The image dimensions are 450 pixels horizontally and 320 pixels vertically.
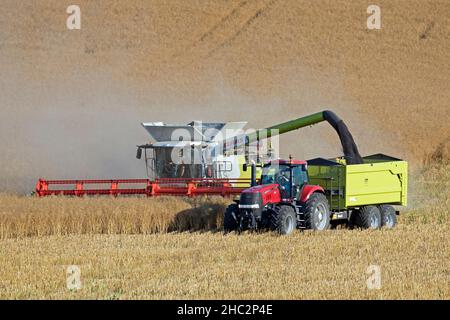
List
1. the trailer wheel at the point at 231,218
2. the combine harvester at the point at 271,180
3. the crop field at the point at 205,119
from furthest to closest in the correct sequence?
the trailer wheel at the point at 231,218, the combine harvester at the point at 271,180, the crop field at the point at 205,119

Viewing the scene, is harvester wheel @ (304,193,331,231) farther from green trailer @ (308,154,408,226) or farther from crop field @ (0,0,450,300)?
green trailer @ (308,154,408,226)

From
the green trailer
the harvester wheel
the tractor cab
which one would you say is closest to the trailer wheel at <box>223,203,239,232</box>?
the tractor cab

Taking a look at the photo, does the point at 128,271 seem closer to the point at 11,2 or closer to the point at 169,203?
the point at 169,203

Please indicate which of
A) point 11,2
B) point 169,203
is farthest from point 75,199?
point 11,2

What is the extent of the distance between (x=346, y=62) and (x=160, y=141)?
20689 millimetres

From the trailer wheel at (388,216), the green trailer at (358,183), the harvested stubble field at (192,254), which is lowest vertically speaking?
the harvested stubble field at (192,254)

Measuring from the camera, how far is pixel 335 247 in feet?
40.2

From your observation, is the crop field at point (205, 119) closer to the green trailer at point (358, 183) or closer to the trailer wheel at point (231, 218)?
the trailer wheel at point (231, 218)

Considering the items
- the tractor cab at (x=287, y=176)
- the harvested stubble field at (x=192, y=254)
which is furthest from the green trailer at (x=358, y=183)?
the tractor cab at (x=287, y=176)

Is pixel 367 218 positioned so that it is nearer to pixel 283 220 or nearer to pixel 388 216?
pixel 388 216

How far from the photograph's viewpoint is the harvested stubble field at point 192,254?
8984 mm

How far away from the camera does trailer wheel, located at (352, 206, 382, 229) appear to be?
15.3 meters

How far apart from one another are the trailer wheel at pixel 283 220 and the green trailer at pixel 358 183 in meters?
1.40

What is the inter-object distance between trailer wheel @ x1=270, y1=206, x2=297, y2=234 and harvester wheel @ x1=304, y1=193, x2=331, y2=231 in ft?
0.94
